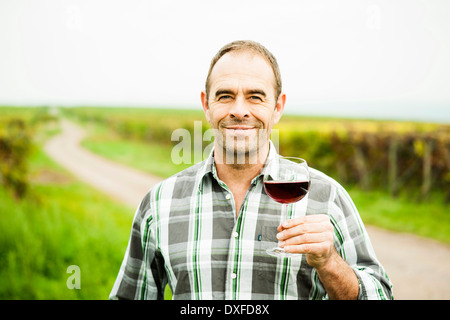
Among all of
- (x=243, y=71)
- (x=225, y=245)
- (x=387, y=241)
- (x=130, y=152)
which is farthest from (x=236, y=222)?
(x=130, y=152)

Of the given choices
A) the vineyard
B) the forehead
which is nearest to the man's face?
the forehead

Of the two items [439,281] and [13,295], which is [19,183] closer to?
[13,295]

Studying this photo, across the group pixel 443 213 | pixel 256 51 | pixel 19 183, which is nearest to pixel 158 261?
pixel 256 51

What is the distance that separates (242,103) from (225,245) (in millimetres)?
687

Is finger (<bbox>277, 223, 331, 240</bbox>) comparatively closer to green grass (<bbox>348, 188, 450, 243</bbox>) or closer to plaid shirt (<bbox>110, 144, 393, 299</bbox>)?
plaid shirt (<bbox>110, 144, 393, 299</bbox>)

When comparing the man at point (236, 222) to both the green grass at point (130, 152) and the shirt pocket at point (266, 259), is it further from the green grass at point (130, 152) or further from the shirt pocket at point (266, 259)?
the green grass at point (130, 152)

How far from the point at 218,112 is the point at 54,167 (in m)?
5.86

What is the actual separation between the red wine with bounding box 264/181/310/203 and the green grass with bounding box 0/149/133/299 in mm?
2974

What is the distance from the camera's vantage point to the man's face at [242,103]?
1821mm

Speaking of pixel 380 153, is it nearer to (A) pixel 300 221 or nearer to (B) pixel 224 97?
(B) pixel 224 97

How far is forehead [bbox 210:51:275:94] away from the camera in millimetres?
1832

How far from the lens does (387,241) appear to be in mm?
5277

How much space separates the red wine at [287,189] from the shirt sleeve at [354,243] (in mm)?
245

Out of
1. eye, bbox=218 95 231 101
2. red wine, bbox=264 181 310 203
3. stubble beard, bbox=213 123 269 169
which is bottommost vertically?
red wine, bbox=264 181 310 203
